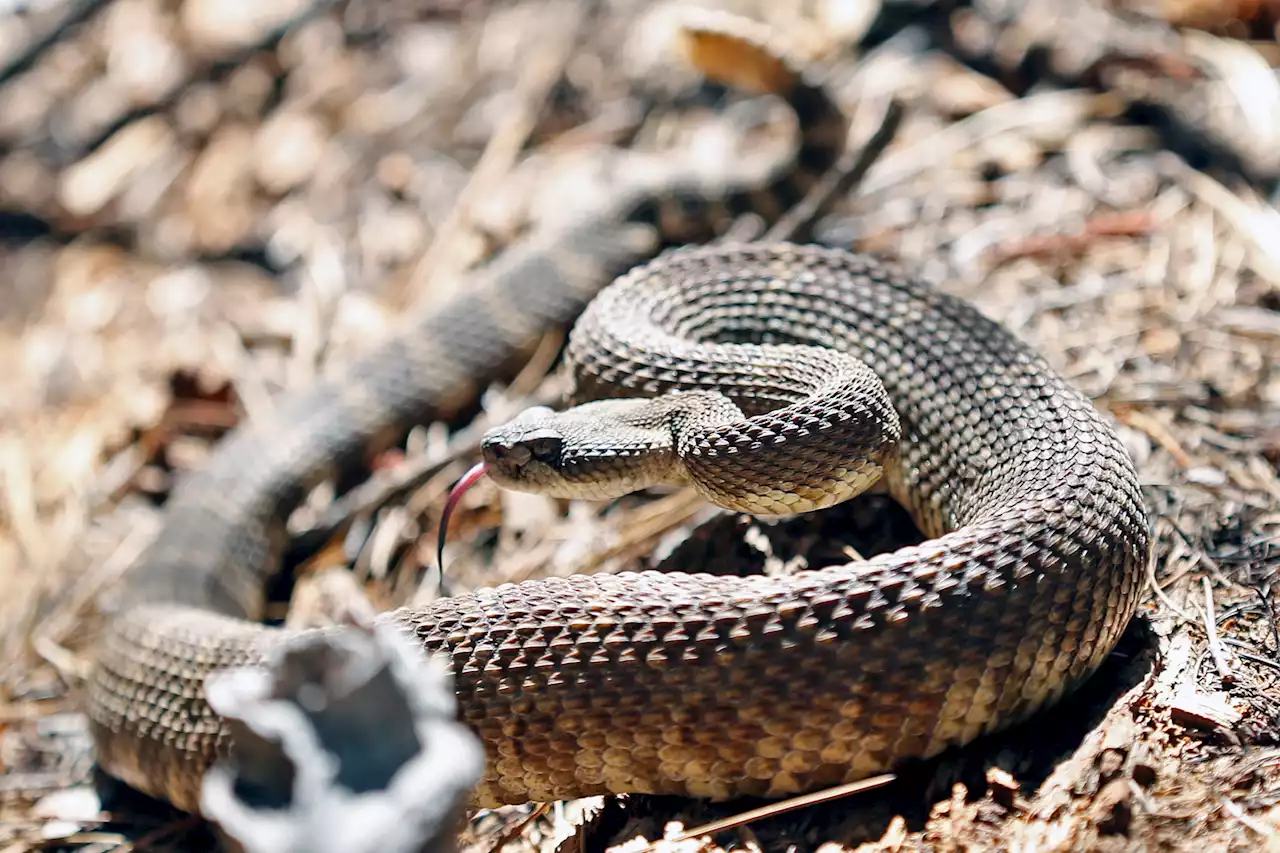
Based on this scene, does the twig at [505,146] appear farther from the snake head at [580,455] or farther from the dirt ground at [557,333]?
the snake head at [580,455]

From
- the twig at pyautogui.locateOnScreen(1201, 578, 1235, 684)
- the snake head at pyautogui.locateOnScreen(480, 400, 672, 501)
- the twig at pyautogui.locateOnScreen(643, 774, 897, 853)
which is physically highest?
the snake head at pyautogui.locateOnScreen(480, 400, 672, 501)

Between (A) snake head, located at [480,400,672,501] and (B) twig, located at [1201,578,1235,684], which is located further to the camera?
(A) snake head, located at [480,400,672,501]

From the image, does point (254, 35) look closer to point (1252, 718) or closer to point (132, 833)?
point (132, 833)

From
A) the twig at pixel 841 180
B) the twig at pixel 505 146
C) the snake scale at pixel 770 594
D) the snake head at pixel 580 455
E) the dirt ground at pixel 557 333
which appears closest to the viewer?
the snake scale at pixel 770 594

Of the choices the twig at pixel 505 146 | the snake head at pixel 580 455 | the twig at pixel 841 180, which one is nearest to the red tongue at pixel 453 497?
the snake head at pixel 580 455

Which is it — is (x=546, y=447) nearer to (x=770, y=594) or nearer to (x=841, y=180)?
(x=770, y=594)

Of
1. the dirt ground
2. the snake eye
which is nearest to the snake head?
the snake eye

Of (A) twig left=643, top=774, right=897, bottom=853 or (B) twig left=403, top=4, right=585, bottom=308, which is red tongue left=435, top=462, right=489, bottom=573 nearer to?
(A) twig left=643, top=774, right=897, bottom=853
